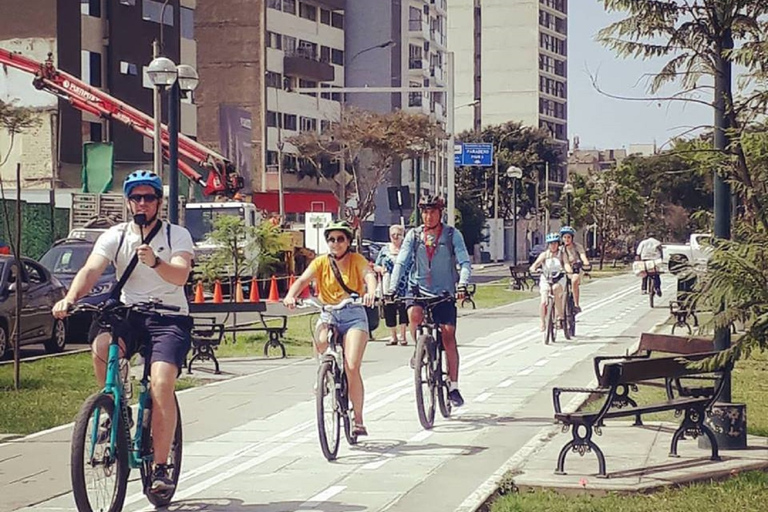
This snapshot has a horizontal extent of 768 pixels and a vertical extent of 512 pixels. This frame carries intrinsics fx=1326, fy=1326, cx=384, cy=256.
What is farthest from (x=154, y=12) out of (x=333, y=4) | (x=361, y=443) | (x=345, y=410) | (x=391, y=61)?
(x=345, y=410)

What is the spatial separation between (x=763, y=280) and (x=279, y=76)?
70.4m

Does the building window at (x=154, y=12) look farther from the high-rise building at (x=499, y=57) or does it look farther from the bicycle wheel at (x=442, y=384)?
the high-rise building at (x=499, y=57)

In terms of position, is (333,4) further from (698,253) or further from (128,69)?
(698,253)

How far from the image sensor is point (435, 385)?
38.2ft

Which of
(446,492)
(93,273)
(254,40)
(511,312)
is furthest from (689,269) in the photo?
(254,40)

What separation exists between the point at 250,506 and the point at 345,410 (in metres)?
1.98

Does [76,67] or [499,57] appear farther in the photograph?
[499,57]

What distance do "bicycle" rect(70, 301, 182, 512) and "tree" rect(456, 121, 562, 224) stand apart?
87.7 m

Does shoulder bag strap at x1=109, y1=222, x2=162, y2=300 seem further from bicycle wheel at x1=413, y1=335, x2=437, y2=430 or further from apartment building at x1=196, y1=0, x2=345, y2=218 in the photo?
apartment building at x1=196, y1=0, x2=345, y2=218

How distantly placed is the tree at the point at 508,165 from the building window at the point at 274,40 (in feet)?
76.8

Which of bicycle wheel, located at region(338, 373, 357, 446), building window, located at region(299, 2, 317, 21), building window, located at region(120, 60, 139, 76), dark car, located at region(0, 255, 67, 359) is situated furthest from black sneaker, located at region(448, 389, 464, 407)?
building window, located at region(299, 2, 317, 21)

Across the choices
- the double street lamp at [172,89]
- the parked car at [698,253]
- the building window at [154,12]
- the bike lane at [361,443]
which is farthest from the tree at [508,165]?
the parked car at [698,253]

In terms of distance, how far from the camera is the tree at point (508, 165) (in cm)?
9894

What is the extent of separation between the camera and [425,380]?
451 inches
